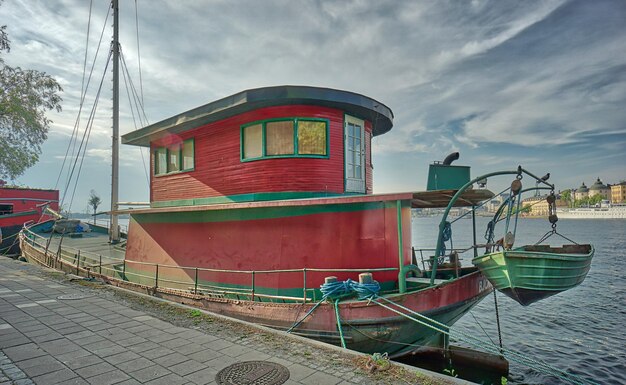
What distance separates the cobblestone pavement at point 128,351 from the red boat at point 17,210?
63.2 feet

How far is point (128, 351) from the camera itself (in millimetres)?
5852

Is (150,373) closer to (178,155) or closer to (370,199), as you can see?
(370,199)

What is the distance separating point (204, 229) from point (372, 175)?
18.8ft

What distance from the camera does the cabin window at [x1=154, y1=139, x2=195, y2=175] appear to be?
12.2 meters

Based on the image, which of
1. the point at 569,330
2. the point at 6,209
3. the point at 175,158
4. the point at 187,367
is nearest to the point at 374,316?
the point at 187,367

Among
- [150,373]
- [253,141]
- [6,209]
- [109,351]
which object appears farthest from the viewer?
[6,209]

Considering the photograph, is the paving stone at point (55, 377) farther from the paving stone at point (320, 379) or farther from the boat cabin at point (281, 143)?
the boat cabin at point (281, 143)

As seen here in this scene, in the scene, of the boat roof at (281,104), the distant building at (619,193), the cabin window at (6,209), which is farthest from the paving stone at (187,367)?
the distant building at (619,193)

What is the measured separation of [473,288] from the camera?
8625 mm

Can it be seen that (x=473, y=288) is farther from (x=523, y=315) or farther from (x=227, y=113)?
(x=523, y=315)

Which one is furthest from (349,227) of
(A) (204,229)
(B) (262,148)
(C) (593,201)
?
(C) (593,201)

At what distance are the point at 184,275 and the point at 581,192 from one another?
23701 cm

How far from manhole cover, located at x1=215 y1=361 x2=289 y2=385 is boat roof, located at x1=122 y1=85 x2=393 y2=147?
653cm

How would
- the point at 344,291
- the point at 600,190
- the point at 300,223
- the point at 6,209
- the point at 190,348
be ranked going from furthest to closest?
the point at 600,190 → the point at 6,209 → the point at 300,223 → the point at 344,291 → the point at 190,348
